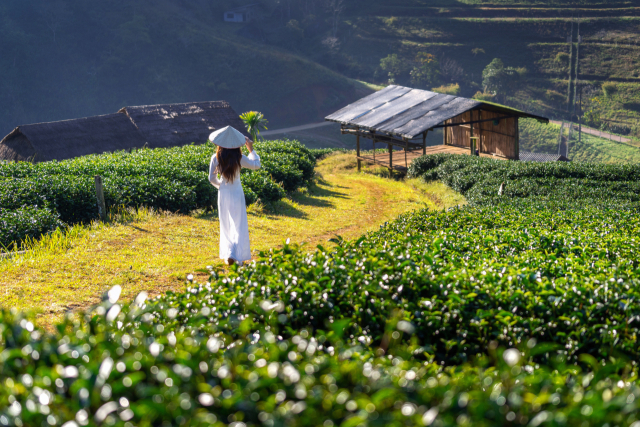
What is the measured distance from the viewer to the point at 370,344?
13.6 feet

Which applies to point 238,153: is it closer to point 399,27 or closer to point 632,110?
point 632,110

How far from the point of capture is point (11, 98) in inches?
2480

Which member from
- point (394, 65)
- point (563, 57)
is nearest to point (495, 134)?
point (394, 65)

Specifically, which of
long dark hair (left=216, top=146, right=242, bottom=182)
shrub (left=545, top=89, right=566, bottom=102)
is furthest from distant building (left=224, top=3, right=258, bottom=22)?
long dark hair (left=216, top=146, right=242, bottom=182)

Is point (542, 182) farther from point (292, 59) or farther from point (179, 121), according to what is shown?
point (292, 59)

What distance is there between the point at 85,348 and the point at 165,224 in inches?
353

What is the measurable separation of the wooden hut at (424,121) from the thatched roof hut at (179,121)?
1000 cm

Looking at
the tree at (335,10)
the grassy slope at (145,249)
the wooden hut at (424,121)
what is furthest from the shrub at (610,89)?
the grassy slope at (145,249)

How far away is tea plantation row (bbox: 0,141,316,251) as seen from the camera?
1044cm

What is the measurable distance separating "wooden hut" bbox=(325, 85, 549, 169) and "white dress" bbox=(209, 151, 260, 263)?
52.7 ft

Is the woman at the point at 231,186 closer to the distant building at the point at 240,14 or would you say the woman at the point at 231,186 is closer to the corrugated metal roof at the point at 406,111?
the corrugated metal roof at the point at 406,111

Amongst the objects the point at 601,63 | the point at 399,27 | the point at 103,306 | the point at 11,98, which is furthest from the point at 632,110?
the point at 11,98

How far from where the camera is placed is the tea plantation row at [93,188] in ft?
34.2

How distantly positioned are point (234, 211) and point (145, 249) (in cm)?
274
